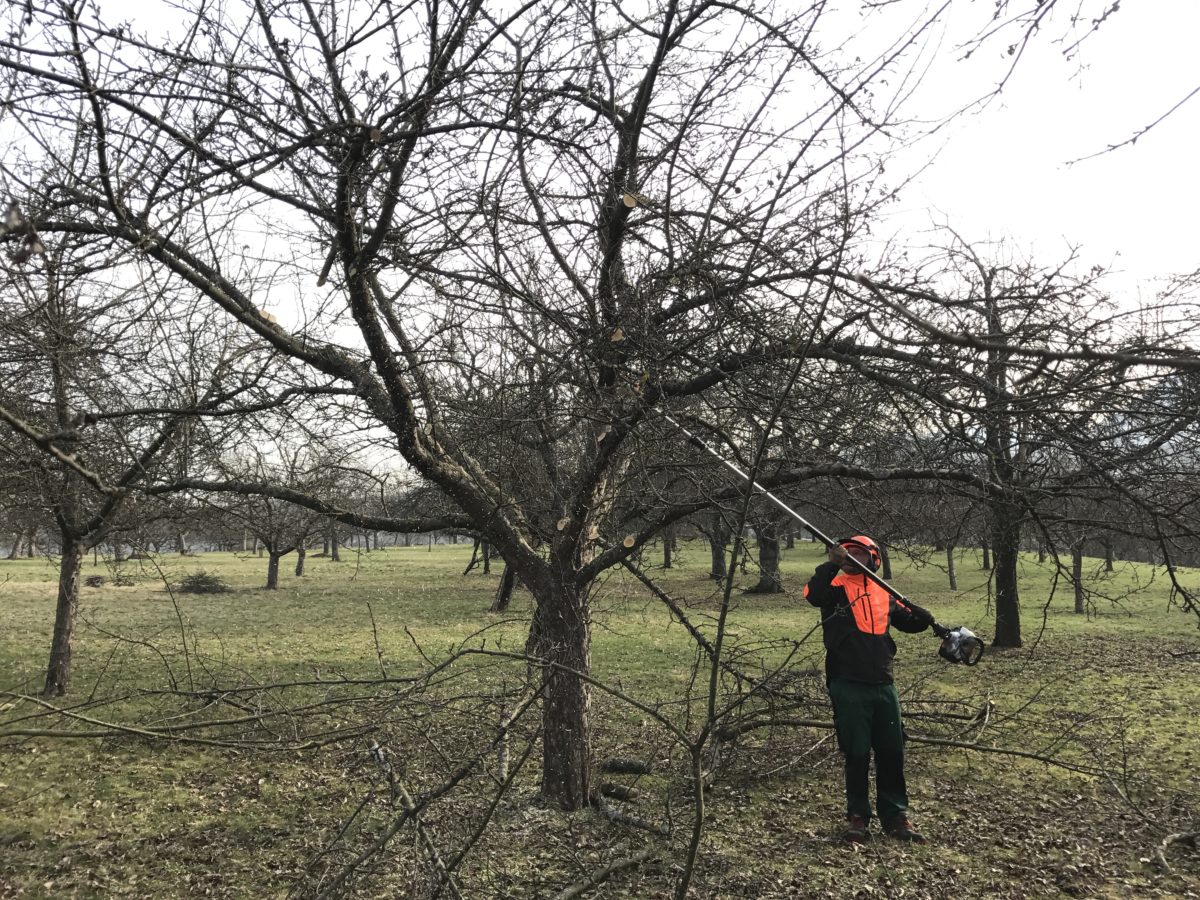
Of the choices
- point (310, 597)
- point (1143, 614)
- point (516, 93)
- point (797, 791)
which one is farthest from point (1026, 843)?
point (310, 597)

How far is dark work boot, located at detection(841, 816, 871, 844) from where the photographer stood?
5.17 m

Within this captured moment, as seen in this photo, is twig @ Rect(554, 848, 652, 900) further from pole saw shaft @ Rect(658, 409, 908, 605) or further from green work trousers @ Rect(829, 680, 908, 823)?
pole saw shaft @ Rect(658, 409, 908, 605)

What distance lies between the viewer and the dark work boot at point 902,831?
206 inches

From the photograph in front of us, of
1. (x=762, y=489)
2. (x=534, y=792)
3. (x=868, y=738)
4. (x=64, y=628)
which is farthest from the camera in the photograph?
(x=64, y=628)

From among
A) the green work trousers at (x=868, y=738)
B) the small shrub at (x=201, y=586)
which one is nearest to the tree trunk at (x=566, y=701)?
the green work trousers at (x=868, y=738)

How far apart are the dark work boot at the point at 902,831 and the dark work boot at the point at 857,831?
0.63ft

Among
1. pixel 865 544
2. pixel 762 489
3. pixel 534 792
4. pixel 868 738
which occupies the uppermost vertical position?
pixel 762 489

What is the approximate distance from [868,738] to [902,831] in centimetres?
71

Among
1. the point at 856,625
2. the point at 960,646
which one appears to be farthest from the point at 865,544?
the point at 960,646

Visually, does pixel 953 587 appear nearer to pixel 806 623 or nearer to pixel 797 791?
pixel 806 623

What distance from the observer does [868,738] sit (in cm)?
515

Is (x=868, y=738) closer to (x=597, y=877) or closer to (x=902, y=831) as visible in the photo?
(x=902, y=831)

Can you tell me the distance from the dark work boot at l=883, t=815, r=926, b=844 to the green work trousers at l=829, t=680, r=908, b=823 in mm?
33

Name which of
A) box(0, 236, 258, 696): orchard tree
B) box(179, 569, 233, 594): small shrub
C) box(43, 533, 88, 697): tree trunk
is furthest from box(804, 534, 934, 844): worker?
box(179, 569, 233, 594): small shrub
